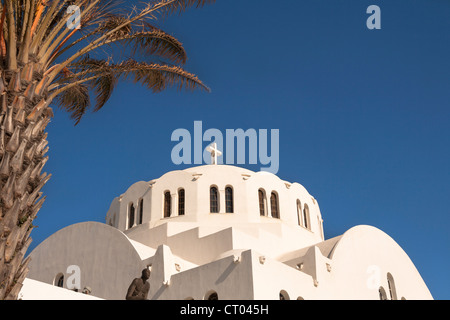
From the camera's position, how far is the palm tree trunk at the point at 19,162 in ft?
21.5

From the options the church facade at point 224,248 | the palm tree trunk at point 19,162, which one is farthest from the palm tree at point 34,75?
the church facade at point 224,248

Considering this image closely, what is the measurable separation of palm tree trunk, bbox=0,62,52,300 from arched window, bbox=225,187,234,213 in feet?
46.6

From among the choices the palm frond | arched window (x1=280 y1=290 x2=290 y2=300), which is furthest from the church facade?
the palm frond

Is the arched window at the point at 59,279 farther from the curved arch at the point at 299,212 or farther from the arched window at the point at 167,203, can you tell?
the curved arch at the point at 299,212

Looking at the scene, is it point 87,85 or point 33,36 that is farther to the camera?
point 87,85

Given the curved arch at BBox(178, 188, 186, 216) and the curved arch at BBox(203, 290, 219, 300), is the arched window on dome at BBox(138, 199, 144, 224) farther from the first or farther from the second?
the curved arch at BBox(203, 290, 219, 300)

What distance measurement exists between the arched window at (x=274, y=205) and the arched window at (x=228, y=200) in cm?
178

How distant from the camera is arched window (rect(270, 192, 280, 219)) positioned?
72.9 ft

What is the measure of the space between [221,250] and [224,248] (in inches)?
6.2

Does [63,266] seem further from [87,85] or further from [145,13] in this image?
[145,13]

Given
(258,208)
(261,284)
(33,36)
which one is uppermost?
(258,208)

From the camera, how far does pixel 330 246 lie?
1906 centimetres
